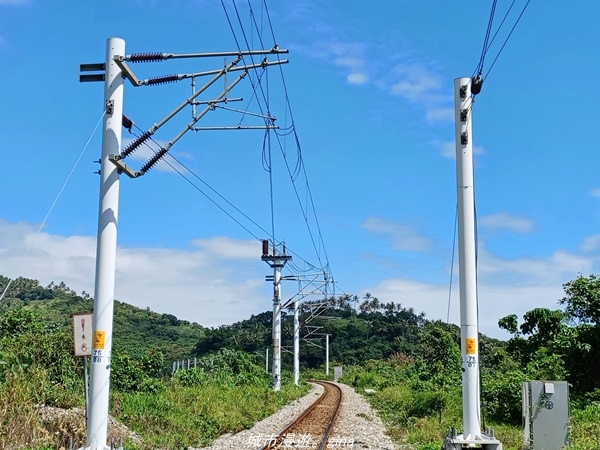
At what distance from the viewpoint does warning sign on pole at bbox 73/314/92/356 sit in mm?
9977

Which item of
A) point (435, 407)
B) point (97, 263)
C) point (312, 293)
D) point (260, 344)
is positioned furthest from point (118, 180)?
point (260, 344)

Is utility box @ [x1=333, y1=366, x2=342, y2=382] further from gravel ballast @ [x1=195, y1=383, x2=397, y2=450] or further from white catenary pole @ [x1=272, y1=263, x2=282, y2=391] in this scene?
gravel ballast @ [x1=195, y1=383, x2=397, y2=450]

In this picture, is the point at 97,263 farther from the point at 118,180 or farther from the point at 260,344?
the point at 260,344

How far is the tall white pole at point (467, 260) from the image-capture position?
11688 millimetres

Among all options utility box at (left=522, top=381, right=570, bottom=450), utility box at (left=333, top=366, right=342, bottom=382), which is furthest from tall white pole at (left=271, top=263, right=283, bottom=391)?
utility box at (left=333, top=366, right=342, bottom=382)

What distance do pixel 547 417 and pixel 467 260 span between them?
3352 mm

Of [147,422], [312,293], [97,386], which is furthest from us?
[312,293]

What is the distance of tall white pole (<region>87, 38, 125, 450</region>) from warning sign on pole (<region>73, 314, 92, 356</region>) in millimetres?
544

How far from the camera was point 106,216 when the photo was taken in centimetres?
1084

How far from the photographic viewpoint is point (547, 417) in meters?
12.5

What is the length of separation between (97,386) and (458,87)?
7.99 meters

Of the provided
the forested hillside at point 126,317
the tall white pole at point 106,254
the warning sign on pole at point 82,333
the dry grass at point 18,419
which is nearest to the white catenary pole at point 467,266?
the tall white pole at point 106,254

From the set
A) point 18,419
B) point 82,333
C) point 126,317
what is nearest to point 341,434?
point 18,419

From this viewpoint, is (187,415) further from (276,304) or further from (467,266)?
(276,304)
